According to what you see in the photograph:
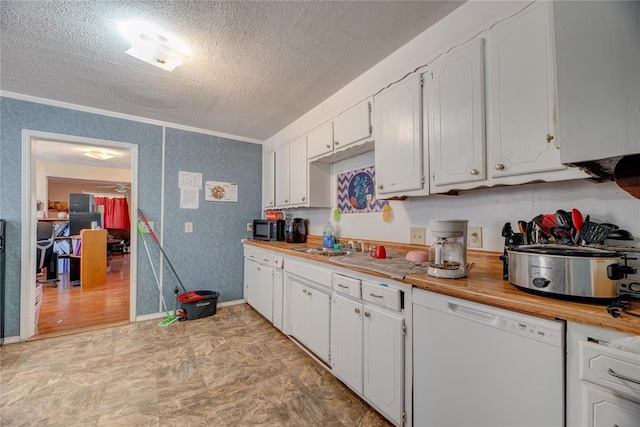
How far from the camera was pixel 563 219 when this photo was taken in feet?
3.90

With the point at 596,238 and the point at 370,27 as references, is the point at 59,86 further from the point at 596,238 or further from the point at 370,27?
the point at 596,238

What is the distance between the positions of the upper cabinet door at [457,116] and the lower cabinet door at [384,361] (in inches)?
31.5

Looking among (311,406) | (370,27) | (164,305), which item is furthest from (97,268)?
(370,27)

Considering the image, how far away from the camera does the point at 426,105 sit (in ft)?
5.13

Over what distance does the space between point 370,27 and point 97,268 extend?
552cm

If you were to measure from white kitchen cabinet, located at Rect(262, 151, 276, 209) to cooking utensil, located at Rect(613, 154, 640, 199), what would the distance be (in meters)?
2.92

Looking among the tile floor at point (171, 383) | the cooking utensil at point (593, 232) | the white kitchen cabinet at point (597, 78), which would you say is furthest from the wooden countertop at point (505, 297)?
the tile floor at point (171, 383)

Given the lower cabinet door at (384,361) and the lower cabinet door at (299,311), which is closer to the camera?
the lower cabinet door at (384,361)

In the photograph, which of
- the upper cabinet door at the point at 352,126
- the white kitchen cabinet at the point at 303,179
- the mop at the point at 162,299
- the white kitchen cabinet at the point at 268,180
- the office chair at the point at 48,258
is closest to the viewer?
the upper cabinet door at the point at 352,126

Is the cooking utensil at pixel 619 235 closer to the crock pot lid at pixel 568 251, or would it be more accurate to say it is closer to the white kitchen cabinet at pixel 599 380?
the crock pot lid at pixel 568 251

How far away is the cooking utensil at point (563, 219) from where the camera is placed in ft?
3.87

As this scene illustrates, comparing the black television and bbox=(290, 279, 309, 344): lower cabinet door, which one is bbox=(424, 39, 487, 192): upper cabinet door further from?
the black television

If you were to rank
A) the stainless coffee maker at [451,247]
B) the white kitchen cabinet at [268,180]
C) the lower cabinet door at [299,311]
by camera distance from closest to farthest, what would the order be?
the stainless coffee maker at [451,247], the lower cabinet door at [299,311], the white kitchen cabinet at [268,180]

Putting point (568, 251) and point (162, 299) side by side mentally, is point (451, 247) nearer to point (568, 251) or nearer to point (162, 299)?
point (568, 251)
